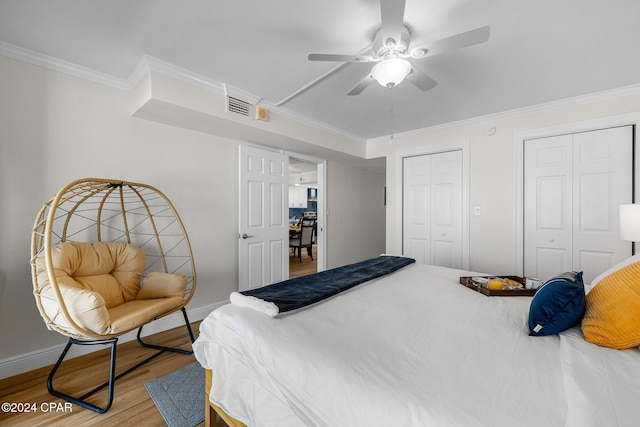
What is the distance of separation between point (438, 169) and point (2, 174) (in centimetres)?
441

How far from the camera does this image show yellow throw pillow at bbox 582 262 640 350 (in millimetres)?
930

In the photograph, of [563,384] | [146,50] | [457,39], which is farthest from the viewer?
[146,50]

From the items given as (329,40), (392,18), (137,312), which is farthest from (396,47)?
(137,312)

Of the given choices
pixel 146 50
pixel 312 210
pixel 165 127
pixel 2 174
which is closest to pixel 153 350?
pixel 2 174

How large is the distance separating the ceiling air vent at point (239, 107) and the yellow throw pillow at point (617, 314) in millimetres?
2861

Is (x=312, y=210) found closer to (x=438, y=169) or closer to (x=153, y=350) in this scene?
(x=438, y=169)

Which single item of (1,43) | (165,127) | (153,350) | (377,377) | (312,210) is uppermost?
(1,43)

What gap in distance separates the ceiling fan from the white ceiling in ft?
0.54

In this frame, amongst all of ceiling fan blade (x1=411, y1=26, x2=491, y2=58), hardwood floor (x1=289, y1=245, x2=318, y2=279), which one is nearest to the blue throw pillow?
ceiling fan blade (x1=411, y1=26, x2=491, y2=58)

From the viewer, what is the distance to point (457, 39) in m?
1.43

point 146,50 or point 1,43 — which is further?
point 146,50

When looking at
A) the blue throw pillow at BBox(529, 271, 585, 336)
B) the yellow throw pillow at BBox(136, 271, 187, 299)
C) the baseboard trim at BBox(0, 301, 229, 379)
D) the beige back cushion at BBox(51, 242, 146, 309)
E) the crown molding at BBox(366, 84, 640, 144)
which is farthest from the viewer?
the crown molding at BBox(366, 84, 640, 144)

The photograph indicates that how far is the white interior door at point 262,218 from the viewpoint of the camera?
10.5 feet

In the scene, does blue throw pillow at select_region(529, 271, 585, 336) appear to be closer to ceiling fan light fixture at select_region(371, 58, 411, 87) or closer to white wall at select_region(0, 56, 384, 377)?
ceiling fan light fixture at select_region(371, 58, 411, 87)
